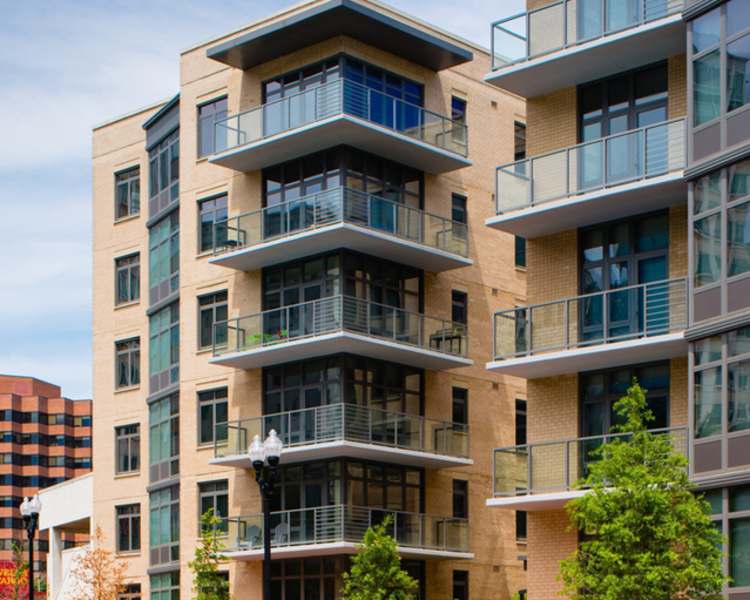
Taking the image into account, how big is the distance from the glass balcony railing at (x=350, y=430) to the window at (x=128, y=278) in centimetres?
918

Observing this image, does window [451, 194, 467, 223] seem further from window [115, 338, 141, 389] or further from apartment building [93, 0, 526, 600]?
window [115, 338, 141, 389]

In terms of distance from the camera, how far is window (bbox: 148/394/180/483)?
51.0 m

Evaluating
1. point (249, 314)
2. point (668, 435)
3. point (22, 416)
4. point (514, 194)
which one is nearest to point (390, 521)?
point (249, 314)

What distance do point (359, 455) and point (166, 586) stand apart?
34.4 ft

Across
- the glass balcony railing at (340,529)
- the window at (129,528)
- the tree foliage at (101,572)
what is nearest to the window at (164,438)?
the window at (129,528)

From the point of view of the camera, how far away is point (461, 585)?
156ft

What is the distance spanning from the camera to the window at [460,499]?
4788 centimetres

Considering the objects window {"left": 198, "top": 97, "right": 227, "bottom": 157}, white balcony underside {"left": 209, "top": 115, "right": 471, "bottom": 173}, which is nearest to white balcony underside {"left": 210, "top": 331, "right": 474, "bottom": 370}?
white balcony underside {"left": 209, "top": 115, "right": 471, "bottom": 173}

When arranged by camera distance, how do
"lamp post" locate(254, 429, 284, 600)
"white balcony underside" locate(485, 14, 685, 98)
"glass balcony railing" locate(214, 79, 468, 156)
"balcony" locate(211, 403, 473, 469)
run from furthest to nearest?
1. "glass balcony railing" locate(214, 79, 468, 156)
2. "balcony" locate(211, 403, 473, 469)
3. "white balcony underside" locate(485, 14, 685, 98)
4. "lamp post" locate(254, 429, 284, 600)

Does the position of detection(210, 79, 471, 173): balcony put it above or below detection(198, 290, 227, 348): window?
above

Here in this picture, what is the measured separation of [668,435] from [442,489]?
17.4m

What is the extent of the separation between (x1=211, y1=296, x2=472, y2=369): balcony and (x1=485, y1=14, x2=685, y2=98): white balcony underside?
1009cm

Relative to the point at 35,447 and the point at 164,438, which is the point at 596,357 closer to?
the point at 164,438

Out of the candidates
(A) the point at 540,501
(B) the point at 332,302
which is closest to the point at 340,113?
(B) the point at 332,302
